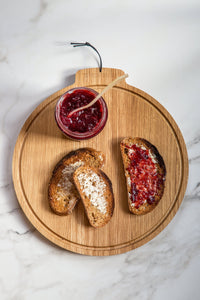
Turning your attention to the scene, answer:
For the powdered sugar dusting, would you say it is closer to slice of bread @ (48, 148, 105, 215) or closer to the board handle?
slice of bread @ (48, 148, 105, 215)

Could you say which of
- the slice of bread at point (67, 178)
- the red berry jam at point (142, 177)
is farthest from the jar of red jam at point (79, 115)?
the red berry jam at point (142, 177)

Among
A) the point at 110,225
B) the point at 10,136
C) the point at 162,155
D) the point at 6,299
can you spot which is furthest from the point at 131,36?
the point at 6,299

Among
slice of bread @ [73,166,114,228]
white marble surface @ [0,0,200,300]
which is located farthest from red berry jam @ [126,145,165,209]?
white marble surface @ [0,0,200,300]

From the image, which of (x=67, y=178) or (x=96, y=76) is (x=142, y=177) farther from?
(x=96, y=76)

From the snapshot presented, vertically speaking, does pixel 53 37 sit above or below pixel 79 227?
above

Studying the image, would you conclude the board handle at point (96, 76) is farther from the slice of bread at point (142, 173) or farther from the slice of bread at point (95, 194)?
the slice of bread at point (95, 194)

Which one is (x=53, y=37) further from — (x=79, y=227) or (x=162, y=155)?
(x=79, y=227)

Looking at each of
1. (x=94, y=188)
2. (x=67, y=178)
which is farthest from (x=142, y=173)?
(x=67, y=178)
